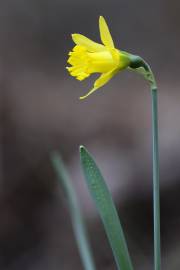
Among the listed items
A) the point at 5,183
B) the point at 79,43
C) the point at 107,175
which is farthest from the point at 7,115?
the point at 79,43

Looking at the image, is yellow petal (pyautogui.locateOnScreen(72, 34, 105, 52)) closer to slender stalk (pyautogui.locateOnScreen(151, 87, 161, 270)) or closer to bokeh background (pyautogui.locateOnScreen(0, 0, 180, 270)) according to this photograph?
slender stalk (pyautogui.locateOnScreen(151, 87, 161, 270))

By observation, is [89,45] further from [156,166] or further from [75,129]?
[75,129]

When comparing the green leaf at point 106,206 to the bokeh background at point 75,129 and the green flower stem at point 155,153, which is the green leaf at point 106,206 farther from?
the bokeh background at point 75,129

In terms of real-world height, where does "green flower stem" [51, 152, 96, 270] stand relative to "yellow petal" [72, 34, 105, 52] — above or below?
below

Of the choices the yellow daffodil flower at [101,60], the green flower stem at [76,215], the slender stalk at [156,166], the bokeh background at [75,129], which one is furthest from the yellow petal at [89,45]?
the bokeh background at [75,129]

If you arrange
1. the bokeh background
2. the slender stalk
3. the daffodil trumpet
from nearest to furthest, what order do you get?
the slender stalk → the daffodil trumpet → the bokeh background

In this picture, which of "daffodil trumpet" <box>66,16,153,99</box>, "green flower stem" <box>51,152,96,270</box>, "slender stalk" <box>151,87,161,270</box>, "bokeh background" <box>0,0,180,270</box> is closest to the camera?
"slender stalk" <box>151,87,161,270</box>

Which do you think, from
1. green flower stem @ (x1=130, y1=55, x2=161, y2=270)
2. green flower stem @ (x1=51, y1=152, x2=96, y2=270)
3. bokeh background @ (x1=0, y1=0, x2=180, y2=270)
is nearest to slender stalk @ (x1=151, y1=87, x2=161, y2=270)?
green flower stem @ (x1=130, y1=55, x2=161, y2=270)
